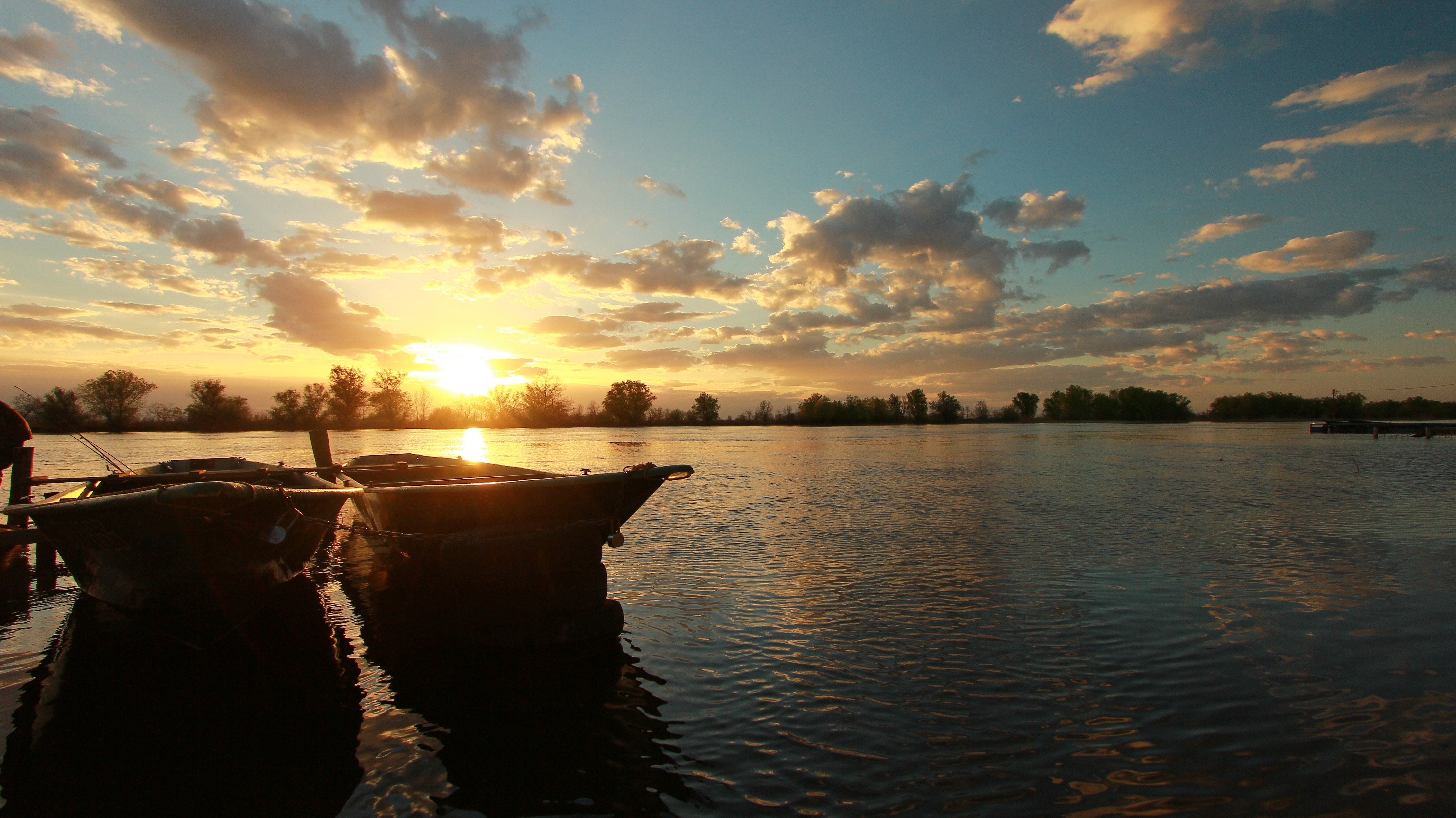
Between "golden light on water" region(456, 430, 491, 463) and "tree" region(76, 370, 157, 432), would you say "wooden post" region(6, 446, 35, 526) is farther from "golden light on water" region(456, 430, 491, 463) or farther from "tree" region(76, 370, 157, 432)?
"tree" region(76, 370, 157, 432)

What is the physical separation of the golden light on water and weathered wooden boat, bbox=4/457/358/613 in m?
13.3

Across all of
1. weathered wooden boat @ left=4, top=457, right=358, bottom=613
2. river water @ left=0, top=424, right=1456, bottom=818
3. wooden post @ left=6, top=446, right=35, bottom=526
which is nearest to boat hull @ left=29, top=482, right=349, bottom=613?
weathered wooden boat @ left=4, top=457, right=358, bottom=613

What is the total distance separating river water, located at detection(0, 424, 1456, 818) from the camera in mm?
4547

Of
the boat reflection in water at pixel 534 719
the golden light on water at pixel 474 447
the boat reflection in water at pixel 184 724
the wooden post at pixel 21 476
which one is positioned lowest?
the boat reflection in water at pixel 184 724

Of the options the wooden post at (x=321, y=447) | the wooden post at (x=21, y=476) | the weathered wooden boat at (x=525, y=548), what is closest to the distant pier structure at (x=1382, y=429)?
the weathered wooden boat at (x=525, y=548)

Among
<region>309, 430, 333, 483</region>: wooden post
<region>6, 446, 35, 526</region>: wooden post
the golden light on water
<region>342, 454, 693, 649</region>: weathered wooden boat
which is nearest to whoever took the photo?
<region>342, 454, 693, 649</region>: weathered wooden boat

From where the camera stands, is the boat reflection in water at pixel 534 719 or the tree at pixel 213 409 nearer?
the boat reflection in water at pixel 534 719

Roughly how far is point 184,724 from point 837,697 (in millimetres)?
5804

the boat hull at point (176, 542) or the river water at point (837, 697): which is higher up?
the boat hull at point (176, 542)

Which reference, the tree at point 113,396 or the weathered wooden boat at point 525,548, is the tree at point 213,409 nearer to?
the tree at point 113,396

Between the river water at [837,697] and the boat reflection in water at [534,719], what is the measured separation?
0.10 ft

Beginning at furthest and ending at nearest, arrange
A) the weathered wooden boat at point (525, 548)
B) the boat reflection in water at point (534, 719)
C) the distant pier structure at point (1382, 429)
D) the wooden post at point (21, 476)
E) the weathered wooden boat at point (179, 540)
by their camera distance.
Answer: the distant pier structure at point (1382, 429), the wooden post at point (21, 476), the weathered wooden boat at point (525, 548), the weathered wooden boat at point (179, 540), the boat reflection in water at point (534, 719)

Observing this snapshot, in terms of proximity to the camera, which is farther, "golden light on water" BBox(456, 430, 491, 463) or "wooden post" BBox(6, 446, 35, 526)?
"golden light on water" BBox(456, 430, 491, 463)

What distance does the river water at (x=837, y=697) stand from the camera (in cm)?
455
